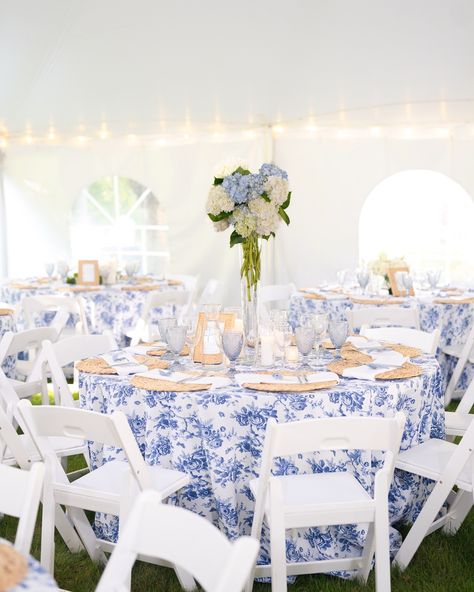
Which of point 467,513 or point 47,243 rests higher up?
Answer: point 47,243

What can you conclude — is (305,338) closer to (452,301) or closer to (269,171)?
(269,171)

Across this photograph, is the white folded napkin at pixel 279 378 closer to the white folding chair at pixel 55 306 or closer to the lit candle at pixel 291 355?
the lit candle at pixel 291 355

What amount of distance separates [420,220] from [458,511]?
34.9 ft

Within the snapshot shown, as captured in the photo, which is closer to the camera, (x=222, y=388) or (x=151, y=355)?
(x=222, y=388)

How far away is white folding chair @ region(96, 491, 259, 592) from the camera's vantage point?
64.9 inches

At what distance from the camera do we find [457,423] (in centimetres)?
384

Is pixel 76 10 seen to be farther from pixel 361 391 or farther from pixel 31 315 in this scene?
pixel 361 391

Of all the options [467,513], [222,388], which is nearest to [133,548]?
[222,388]

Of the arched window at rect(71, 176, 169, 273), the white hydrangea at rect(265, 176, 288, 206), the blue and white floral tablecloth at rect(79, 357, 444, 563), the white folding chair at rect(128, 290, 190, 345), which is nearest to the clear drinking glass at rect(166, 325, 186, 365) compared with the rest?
the blue and white floral tablecloth at rect(79, 357, 444, 563)

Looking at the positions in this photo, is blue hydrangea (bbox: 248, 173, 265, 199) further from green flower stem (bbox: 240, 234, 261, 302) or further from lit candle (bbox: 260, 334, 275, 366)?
lit candle (bbox: 260, 334, 275, 366)

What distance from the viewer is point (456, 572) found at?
3266mm

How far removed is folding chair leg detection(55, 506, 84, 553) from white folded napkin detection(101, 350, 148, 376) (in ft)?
2.04

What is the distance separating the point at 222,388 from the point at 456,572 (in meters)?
1.27

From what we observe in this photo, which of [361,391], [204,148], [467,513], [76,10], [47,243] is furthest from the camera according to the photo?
[47,243]
